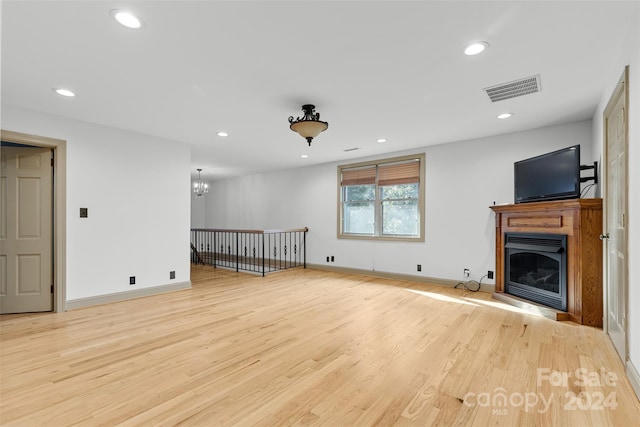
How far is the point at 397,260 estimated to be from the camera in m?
5.82

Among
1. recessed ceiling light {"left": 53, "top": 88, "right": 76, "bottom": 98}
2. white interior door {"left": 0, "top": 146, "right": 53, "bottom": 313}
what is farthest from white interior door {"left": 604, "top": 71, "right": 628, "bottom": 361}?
white interior door {"left": 0, "top": 146, "right": 53, "bottom": 313}

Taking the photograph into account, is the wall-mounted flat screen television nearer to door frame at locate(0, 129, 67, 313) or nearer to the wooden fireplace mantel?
the wooden fireplace mantel

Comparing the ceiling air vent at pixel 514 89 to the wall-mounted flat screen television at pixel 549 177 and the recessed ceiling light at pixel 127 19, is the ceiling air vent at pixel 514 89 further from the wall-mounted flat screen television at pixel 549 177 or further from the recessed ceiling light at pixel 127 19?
the recessed ceiling light at pixel 127 19

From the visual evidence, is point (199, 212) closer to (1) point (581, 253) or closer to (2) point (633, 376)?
(1) point (581, 253)

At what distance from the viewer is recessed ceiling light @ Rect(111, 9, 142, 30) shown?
6.27ft

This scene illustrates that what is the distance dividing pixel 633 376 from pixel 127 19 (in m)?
4.08

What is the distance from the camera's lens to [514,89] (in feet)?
9.96

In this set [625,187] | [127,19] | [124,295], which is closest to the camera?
[127,19]

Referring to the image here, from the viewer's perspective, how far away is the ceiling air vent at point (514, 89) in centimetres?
287

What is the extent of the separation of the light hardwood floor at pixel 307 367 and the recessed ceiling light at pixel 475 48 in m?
2.44

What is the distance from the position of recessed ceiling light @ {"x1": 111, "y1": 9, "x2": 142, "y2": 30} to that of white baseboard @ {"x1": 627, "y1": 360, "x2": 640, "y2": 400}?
3964 mm

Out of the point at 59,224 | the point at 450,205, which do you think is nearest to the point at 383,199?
the point at 450,205

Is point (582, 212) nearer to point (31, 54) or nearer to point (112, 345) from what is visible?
point (112, 345)

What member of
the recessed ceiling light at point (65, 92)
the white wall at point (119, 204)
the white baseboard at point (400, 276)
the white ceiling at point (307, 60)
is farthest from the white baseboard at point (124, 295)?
the white baseboard at point (400, 276)
